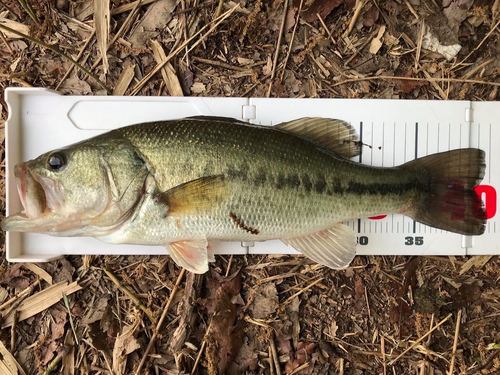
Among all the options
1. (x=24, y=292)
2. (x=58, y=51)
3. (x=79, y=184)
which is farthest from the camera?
(x=24, y=292)

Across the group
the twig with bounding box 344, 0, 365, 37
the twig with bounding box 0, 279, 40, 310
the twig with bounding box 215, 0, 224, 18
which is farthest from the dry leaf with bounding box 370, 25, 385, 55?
the twig with bounding box 0, 279, 40, 310

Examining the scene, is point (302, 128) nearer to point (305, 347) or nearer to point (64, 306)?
point (305, 347)

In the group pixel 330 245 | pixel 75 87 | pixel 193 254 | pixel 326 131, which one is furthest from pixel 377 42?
pixel 75 87

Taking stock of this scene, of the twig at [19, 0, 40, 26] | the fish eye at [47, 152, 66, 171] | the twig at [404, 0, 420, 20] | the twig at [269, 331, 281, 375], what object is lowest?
the twig at [269, 331, 281, 375]

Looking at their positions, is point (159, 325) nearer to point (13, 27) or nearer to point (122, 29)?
point (122, 29)

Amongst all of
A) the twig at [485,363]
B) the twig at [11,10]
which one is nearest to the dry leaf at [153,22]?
the twig at [11,10]

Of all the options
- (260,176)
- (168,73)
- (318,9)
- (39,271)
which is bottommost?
(39,271)

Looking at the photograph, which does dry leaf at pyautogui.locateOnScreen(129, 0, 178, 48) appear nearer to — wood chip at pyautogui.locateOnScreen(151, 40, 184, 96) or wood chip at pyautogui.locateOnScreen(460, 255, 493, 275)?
wood chip at pyautogui.locateOnScreen(151, 40, 184, 96)

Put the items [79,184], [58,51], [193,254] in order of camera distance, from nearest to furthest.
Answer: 1. [79,184]
2. [193,254]
3. [58,51]
